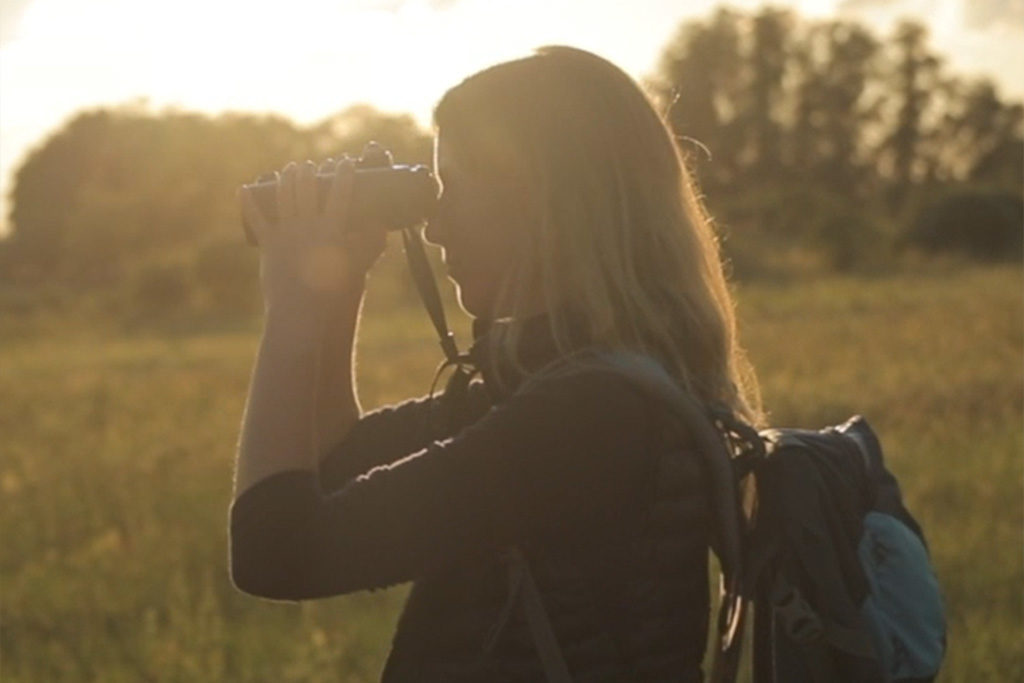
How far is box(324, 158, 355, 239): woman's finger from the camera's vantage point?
6.53ft

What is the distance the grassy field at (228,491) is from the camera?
5.34 meters

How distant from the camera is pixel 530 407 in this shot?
190cm

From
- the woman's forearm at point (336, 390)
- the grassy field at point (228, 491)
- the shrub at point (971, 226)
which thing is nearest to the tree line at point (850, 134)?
the shrub at point (971, 226)

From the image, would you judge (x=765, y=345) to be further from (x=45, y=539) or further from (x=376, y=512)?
(x=376, y=512)

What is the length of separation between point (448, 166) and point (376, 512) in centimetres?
43

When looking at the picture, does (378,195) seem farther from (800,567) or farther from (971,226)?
(971,226)

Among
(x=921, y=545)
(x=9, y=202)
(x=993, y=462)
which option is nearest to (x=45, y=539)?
(x=993, y=462)

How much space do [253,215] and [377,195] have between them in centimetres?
13

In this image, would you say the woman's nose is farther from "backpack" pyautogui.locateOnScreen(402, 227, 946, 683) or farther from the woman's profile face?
"backpack" pyautogui.locateOnScreen(402, 227, 946, 683)

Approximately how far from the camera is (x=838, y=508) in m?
2.07

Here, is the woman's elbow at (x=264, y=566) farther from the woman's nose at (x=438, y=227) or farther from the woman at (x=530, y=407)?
the woman's nose at (x=438, y=227)

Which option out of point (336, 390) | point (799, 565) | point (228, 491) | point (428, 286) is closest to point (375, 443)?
point (336, 390)

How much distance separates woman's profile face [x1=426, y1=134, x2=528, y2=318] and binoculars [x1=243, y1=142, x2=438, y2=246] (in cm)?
4

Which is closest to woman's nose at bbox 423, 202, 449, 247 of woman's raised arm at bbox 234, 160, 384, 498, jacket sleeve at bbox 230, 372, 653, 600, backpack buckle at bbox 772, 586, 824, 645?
woman's raised arm at bbox 234, 160, 384, 498
